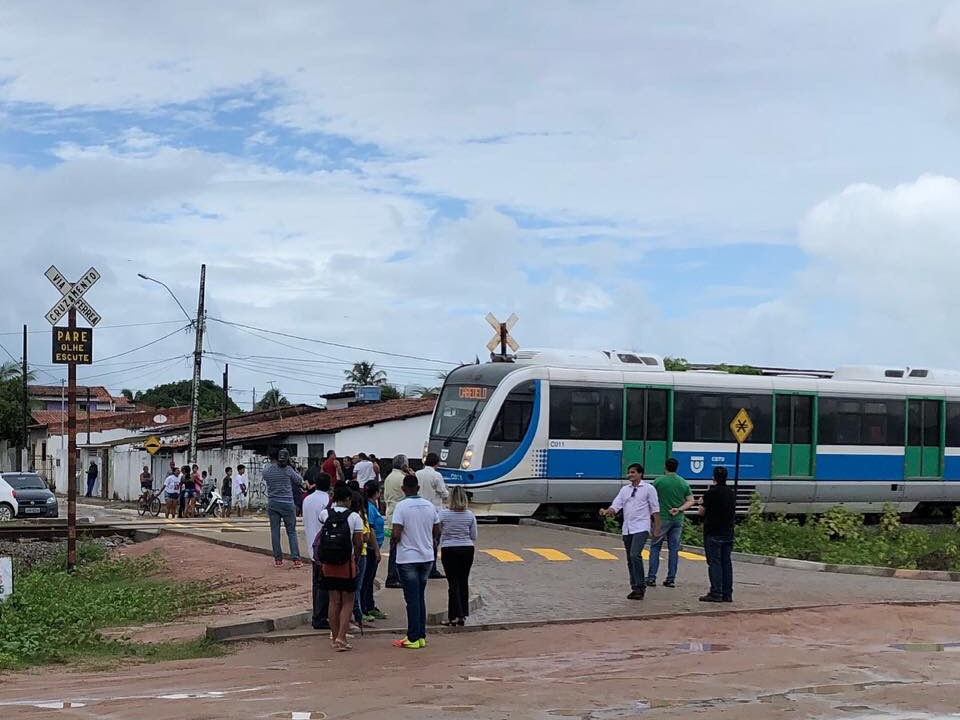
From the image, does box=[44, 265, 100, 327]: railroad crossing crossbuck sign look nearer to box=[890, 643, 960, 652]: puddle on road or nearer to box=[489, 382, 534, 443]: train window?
box=[489, 382, 534, 443]: train window

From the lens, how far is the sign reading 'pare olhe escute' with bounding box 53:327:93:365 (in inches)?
776

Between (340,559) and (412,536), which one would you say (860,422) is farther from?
(340,559)

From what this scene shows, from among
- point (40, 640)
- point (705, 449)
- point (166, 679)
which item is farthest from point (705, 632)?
point (705, 449)

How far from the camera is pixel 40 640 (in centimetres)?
1356

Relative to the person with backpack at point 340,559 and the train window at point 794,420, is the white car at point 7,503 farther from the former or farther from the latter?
the person with backpack at point 340,559

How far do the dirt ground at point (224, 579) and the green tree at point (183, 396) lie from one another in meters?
79.8

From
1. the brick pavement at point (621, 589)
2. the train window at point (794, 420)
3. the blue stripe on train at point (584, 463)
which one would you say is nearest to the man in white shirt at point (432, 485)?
the brick pavement at point (621, 589)

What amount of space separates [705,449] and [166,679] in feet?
62.6

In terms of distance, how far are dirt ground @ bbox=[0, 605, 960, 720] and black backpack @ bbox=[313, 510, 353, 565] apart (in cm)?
89

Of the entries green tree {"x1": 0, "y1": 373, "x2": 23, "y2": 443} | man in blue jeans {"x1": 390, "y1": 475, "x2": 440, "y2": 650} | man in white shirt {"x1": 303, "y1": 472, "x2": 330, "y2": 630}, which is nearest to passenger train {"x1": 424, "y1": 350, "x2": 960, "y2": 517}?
man in white shirt {"x1": 303, "y1": 472, "x2": 330, "y2": 630}

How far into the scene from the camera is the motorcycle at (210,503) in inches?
1533

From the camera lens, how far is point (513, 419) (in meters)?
26.7

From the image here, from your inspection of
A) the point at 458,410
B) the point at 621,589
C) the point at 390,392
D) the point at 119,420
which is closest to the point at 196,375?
the point at 458,410

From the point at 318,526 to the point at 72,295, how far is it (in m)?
7.42
